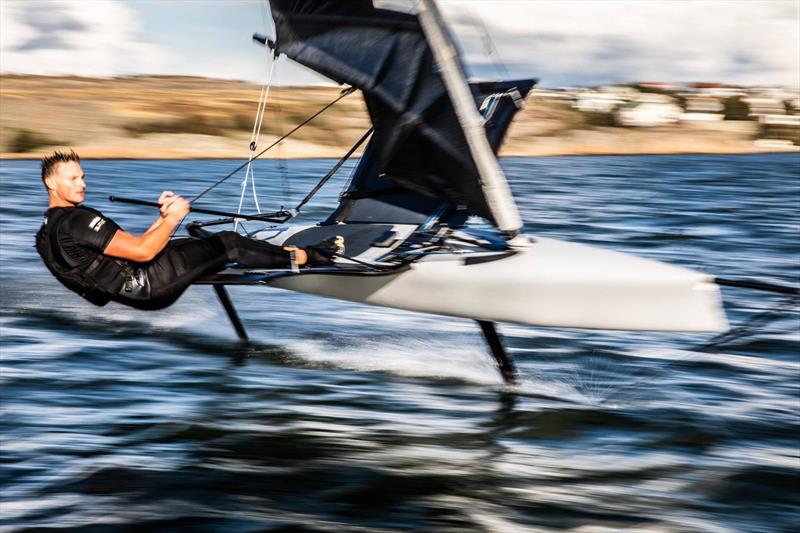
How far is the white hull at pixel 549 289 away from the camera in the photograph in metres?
5.05

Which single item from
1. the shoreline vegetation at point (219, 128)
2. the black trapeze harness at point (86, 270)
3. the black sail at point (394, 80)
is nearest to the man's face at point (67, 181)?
the black trapeze harness at point (86, 270)

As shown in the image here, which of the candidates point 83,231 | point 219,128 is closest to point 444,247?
point 83,231

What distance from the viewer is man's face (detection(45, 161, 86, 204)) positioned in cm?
500

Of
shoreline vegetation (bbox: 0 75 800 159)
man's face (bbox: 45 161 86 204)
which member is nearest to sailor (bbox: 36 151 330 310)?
man's face (bbox: 45 161 86 204)

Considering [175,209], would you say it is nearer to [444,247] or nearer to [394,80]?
[394,80]

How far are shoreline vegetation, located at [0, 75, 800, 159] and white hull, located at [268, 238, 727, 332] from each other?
87.0ft

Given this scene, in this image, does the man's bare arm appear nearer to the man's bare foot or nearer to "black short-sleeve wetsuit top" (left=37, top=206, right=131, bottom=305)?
"black short-sleeve wetsuit top" (left=37, top=206, right=131, bottom=305)

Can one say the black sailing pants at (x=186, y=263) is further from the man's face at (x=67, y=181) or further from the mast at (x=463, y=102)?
the mast at (x=463, y=102)

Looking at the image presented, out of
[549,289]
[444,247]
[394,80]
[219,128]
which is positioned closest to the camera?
[549,289]

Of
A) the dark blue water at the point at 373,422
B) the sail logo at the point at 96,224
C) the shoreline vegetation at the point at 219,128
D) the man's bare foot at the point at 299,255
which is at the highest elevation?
the shoreline vegetation at the point at 219,128

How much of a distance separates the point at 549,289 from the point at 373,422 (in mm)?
1125

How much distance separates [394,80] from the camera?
5.59 meters

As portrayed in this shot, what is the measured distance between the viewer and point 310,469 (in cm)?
468

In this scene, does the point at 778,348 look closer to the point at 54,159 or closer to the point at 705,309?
the point at 705,309
